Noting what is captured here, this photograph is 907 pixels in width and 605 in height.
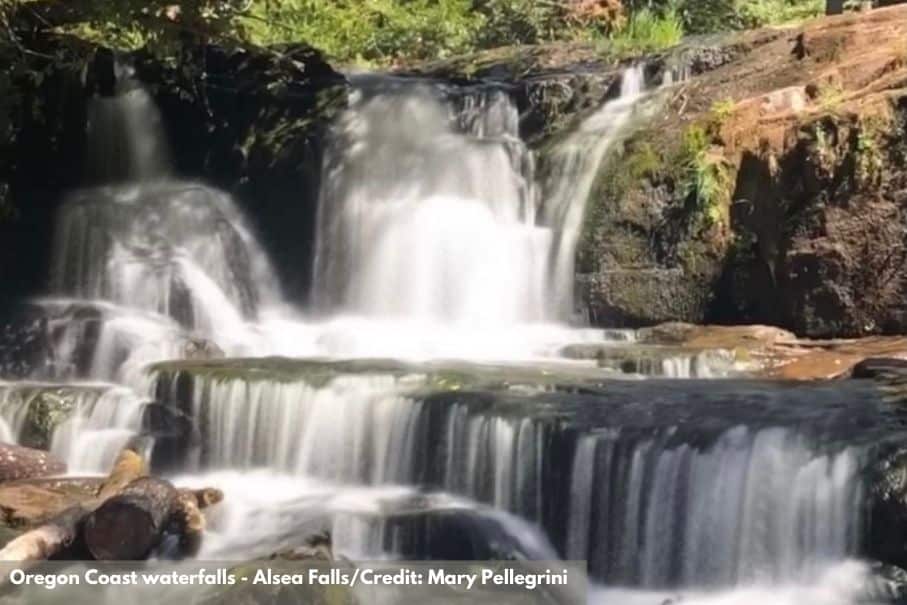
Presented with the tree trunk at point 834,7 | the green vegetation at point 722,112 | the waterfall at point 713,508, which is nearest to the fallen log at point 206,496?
the waterfall at point 713,508

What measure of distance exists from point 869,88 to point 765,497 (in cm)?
626

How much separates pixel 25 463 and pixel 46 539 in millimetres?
2156

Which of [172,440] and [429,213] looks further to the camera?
[429,213]

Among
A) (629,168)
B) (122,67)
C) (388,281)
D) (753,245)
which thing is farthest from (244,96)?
(753,245)

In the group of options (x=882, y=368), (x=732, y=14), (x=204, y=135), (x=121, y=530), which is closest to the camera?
(x=121, y=530)

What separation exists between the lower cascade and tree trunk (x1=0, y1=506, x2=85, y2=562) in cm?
93

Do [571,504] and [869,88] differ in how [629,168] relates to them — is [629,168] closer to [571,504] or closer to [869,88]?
[869,88]

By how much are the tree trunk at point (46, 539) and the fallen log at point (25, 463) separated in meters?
1.70

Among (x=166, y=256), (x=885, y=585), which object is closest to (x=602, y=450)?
(x=885, y=585)

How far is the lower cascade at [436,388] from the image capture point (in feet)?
30.2

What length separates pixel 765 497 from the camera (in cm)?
909

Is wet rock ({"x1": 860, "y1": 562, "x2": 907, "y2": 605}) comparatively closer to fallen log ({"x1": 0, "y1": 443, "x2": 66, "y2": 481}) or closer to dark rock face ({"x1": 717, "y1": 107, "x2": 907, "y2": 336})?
dark rock face ({"x1": 717, "y1": 107, "x2": 907, "y2": 336})

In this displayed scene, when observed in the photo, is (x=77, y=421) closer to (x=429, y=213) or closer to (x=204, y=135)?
(x=429, y=213)

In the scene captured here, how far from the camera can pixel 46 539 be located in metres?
9.26
